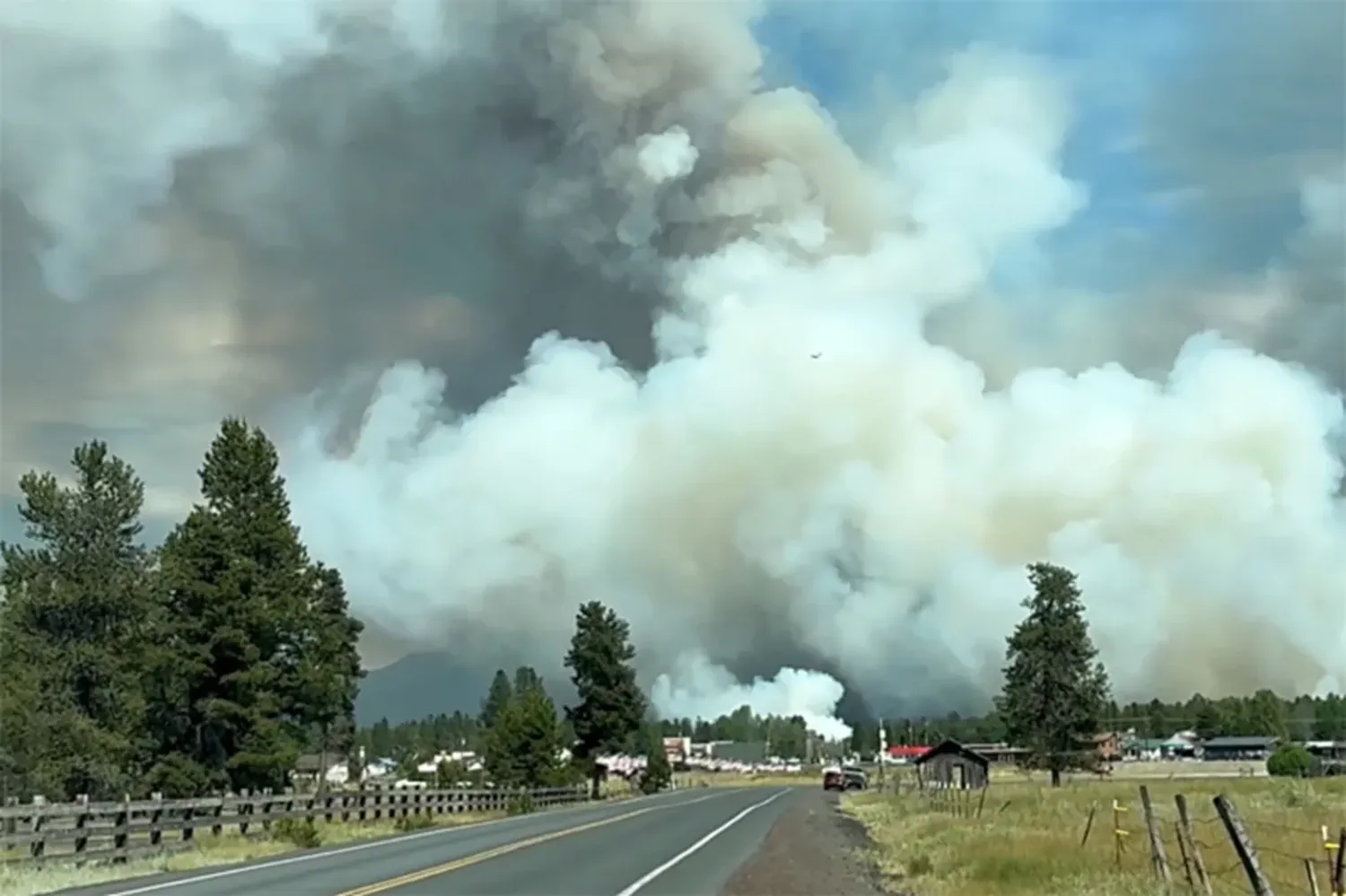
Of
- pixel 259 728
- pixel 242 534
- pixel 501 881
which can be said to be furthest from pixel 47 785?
pixel 501 881

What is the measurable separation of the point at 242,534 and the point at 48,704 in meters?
9.38

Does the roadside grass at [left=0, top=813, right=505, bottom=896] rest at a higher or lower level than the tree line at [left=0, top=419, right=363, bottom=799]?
lower

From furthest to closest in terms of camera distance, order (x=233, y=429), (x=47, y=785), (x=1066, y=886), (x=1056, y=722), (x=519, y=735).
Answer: (x=1056, y=722), (x=519, y=735), (x=233, y=429), (x=47, y=785), (x=1066, y=886)

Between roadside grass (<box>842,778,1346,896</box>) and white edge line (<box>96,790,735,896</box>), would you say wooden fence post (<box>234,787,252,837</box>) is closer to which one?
white edge line (<box>96,790,735,896</box>)

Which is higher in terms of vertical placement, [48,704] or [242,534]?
[242,534]

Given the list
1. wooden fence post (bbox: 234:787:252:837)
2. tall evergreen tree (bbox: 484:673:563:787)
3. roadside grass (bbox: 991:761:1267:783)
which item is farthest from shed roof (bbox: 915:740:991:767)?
wooden fence post (bbox: 234:787:252:837)

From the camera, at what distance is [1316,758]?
117 m

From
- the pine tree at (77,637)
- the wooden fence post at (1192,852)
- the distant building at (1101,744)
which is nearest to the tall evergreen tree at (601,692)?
the distant building at (1101,744)

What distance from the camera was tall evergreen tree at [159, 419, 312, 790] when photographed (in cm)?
5344

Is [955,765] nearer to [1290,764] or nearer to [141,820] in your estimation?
[1290,764]

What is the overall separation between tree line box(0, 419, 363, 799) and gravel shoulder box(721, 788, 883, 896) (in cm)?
2035

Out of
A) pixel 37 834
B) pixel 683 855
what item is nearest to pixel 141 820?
pixel 37 834

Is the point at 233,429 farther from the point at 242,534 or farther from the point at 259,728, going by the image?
the point at 259,728

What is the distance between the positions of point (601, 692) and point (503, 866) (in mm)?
85245
